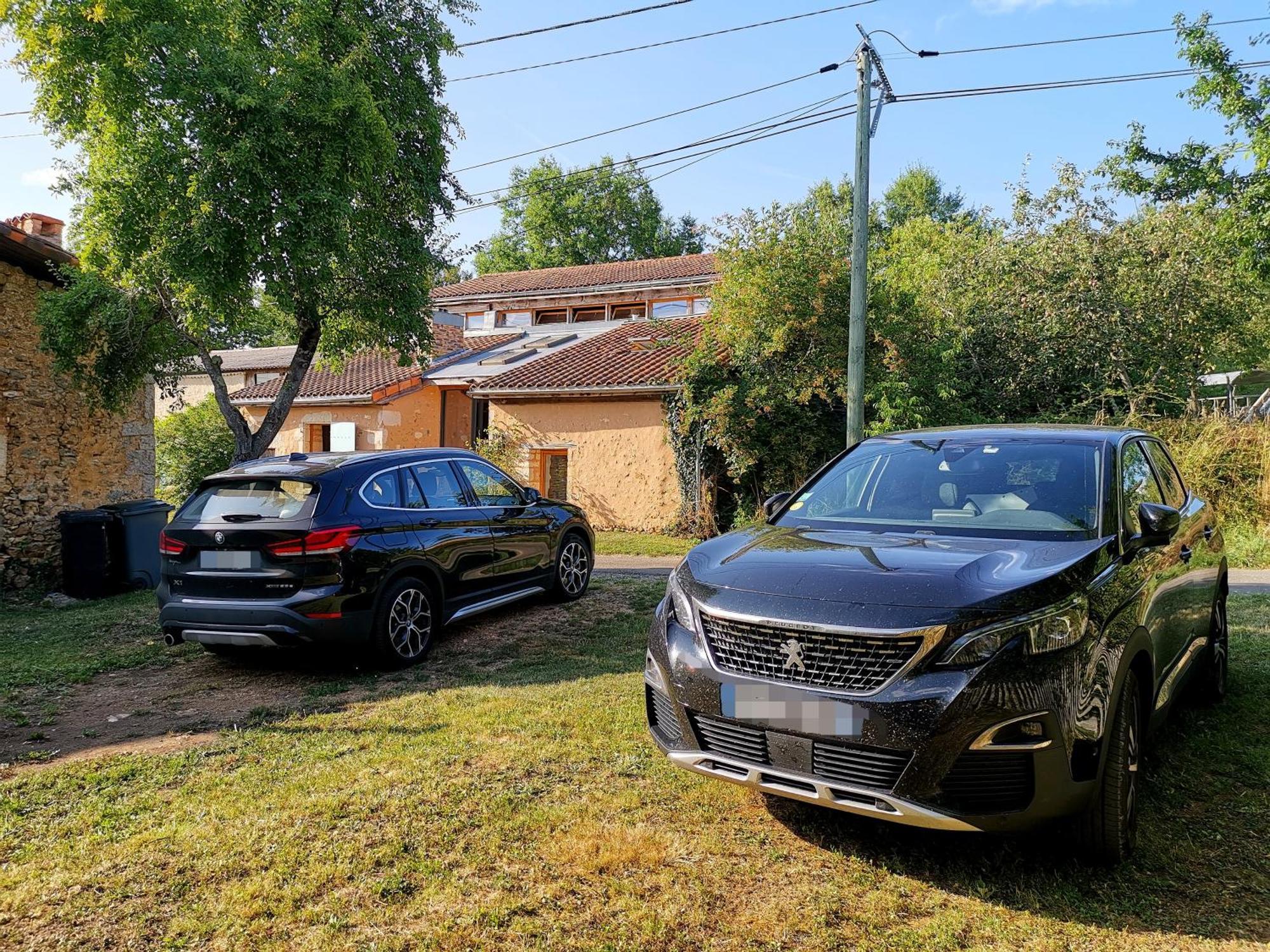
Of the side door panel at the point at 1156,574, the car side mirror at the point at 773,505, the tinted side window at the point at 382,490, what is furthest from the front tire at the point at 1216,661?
the tinted side window at the point at 382,490

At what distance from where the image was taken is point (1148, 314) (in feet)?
47.6

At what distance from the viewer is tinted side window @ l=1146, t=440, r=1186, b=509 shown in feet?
15.0

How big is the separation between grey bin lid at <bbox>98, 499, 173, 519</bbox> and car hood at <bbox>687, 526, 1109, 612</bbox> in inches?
357

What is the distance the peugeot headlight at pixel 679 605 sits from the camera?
3.37 metres

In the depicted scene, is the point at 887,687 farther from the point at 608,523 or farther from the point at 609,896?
the point at 608,523

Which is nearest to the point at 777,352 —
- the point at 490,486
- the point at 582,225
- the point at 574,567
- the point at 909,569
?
the point at 574,567

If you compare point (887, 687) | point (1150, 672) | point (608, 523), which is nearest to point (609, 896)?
point (887, 687)

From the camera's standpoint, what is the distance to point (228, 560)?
5.72 meters

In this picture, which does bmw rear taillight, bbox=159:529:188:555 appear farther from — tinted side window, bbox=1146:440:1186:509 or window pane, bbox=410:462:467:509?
tinted side window, bbox=1146:440:1186:509

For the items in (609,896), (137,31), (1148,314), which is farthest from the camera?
(1148,314)

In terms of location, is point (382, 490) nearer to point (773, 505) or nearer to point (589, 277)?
point (773, 505)

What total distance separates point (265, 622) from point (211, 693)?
70cm

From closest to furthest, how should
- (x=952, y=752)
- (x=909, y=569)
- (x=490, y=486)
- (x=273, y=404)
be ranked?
(x=952, y=752), (x=909, y=569), (x=490, y=486), (x=273, y=404)

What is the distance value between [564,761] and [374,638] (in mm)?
2322
